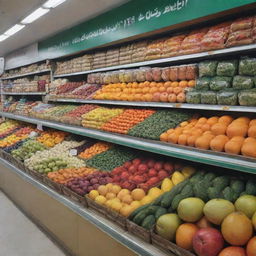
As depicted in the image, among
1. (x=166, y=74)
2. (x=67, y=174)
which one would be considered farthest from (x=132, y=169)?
(x=166, y=74)

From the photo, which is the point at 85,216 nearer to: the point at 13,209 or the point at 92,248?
the point at 92,248

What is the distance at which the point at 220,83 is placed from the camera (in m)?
2.73

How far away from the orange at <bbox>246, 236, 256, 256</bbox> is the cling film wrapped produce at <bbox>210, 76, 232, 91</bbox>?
4.60ft

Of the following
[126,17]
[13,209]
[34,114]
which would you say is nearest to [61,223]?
[13,209]

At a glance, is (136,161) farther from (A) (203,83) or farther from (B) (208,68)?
(B) (208,68)

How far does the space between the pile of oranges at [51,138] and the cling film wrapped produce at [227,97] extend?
3438 millimetres

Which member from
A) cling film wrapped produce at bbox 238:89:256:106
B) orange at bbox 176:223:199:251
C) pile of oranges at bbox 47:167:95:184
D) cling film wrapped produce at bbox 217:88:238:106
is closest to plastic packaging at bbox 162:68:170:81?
cling film wrapped produce at bbox 217:88:238:106

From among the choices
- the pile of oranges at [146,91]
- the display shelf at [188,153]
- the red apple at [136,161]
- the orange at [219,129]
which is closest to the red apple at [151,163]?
the red apple at [136,161]

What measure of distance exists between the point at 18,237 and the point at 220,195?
2544mm

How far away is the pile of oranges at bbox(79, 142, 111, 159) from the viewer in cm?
429

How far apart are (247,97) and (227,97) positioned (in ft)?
0.65

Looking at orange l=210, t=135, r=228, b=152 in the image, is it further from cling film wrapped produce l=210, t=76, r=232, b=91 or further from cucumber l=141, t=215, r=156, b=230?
cucumber l=141, t=215, r=156, b=230

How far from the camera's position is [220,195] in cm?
221

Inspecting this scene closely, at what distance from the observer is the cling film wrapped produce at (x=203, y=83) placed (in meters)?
2.84
